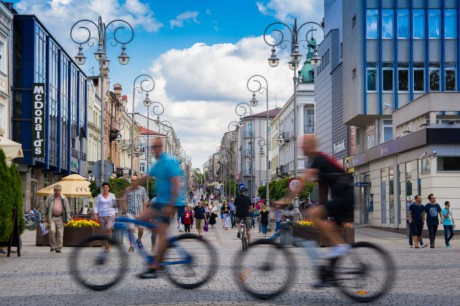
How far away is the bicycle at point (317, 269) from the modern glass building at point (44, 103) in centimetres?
3685

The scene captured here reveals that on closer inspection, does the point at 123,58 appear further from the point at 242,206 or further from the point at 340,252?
the point at 340,252

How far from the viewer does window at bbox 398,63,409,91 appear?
4822 cm

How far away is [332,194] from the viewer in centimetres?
980

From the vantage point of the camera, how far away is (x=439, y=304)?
31.7ft

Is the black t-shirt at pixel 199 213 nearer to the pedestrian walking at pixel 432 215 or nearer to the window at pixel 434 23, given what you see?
the pedestrian walking at pixel 432 215

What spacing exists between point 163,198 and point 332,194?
2.10 metres

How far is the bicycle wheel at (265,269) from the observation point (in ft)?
31.5

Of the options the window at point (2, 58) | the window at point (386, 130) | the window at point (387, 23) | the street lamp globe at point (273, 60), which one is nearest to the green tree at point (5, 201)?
the street lamp globe at point (273, 60)

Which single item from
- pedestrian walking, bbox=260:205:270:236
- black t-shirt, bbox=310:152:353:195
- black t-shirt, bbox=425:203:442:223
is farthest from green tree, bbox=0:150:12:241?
pedestrian walking, bbox=260:205:270:236

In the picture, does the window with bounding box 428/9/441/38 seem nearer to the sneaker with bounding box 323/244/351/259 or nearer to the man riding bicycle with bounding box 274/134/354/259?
the man riding bicycle with bounding box 274/134/354/259

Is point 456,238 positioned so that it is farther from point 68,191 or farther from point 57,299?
point 57,299

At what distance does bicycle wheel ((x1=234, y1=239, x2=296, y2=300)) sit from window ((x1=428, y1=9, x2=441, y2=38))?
131 ft

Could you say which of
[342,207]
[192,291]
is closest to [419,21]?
[192,291]

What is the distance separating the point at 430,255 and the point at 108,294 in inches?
496
